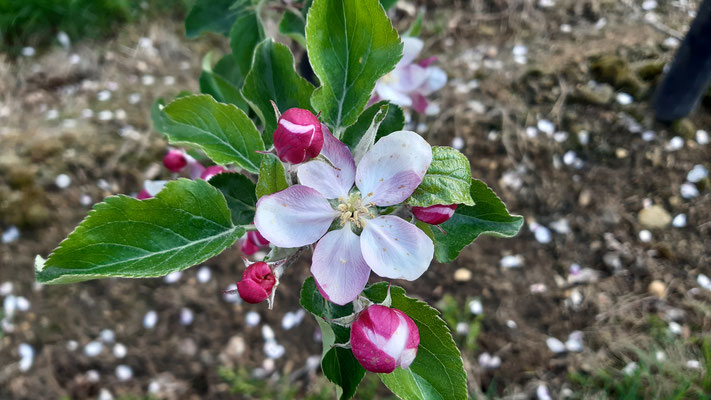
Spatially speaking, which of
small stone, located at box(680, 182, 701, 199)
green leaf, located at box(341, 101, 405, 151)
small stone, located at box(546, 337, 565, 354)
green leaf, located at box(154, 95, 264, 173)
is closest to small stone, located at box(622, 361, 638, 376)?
small stone, located at box(546, 337, 565, 354)

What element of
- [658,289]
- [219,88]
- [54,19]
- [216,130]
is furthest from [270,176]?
[54,19]

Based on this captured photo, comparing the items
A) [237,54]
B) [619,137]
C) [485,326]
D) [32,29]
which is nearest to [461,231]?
[237,54]

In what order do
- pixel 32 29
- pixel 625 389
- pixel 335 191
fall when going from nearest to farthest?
1. pixel 335 191
2. pixel 625 389
3. pixel 32 29

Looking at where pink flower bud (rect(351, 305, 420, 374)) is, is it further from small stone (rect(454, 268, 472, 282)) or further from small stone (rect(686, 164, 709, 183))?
small stone (rect(686, 164, 709, 183))

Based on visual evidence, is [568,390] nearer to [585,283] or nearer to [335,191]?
[585,283]

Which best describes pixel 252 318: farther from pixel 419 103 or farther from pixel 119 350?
pixel 419 103

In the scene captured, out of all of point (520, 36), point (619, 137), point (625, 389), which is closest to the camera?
point (625, 389)

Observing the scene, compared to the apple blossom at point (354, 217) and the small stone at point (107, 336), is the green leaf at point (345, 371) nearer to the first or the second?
Result: the apple blossom at point (354, 217)
